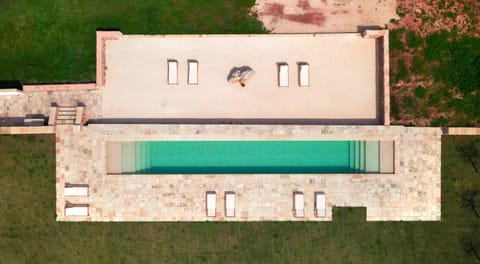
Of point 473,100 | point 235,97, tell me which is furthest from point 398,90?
point 235,97

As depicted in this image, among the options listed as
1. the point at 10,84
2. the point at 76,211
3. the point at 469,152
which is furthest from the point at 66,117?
the point at 469,152

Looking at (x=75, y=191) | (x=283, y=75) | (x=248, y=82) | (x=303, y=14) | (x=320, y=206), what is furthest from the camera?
(x=303, y=14)

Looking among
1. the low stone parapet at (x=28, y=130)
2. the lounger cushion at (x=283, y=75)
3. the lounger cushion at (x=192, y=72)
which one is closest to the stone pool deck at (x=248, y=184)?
the low stone parapet at (x=28, y=130)

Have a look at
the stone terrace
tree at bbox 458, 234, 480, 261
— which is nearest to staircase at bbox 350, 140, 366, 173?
tree at bbox 458, 234, 480, 261

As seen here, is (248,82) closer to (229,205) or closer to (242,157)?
(242,157)

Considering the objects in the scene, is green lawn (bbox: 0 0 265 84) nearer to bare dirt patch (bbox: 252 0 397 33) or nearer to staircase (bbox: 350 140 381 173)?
bare dirt patch (bbox: 252 0 397 33)

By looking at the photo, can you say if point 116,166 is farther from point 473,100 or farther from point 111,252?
point 473,100
